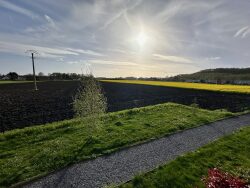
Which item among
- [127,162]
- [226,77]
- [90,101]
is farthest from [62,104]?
[226,77]

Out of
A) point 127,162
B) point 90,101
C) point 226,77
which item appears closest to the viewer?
point 127,162

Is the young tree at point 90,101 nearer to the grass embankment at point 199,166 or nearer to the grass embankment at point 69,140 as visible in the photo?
the grass embankment at point 69,140

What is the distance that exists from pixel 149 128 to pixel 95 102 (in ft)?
14.4

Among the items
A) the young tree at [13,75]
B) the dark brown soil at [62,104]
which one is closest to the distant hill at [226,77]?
the dark brown soil at [62,104]

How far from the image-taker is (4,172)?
9.87 meters

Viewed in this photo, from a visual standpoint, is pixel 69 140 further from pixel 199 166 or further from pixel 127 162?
pixel 199 166

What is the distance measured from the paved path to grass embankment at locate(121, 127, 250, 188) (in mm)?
642

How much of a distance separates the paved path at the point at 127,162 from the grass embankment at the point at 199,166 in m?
0.64

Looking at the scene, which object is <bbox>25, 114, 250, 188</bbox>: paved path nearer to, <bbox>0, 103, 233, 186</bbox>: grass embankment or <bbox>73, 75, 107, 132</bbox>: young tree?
<bbox>0, 103, 233, 186</bbox>: grass embankment

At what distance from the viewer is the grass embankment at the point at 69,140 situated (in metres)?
10.4

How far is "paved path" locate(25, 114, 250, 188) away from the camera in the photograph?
9.07m

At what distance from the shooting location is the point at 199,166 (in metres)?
10.2

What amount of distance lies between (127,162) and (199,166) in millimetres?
3251

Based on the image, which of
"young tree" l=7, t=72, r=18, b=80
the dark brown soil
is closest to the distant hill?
the dark brown soil
